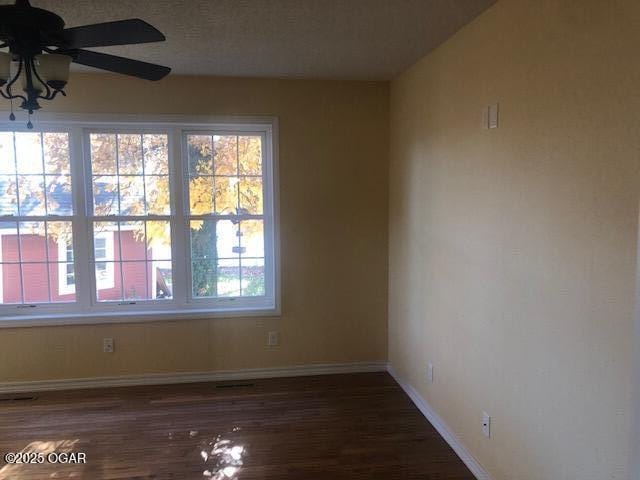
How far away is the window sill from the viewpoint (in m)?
3.56

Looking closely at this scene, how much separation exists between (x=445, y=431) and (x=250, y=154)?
250cm

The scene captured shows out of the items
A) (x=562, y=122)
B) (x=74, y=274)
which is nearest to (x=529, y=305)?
(x=562, y=122)

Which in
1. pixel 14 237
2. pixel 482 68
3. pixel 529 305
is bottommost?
pixel 529 305

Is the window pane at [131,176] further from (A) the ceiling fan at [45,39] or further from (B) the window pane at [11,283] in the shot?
(A) the ceiling fan at [45,39]

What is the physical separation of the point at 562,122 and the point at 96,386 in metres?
3.64

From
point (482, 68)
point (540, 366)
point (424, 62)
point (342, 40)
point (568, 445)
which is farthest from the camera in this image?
point (424, 62)

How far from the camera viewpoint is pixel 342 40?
9.05 ft

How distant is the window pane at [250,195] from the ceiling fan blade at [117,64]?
181 centimetres

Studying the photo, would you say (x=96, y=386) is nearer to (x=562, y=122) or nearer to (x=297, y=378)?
(x=297, y=378)

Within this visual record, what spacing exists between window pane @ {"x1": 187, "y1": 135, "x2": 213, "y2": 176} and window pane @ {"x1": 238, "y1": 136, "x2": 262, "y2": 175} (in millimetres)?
242

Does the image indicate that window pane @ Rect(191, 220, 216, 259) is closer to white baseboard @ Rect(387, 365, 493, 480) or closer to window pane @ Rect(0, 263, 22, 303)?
window pane @ Rect(0, 263, 22, 303)

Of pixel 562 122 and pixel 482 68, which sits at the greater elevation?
pixel 482 68

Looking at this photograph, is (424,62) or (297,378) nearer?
(424,62)

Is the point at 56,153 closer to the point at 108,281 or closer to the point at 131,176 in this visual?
the point at 131,176
